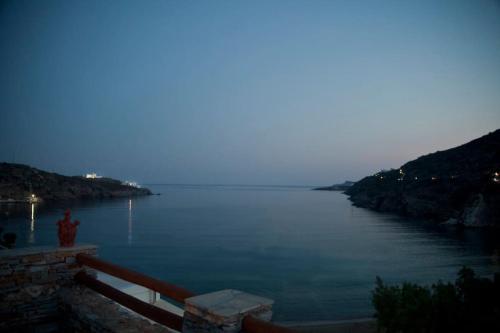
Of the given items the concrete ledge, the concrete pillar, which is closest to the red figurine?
the concrete ledge

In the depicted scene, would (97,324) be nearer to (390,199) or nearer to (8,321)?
(8,321)

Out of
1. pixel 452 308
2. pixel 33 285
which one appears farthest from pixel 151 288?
pixel 452 308

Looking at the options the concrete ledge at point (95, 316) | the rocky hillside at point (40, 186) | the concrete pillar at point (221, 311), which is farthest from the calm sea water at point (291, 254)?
the rocky hillside at point (40, 186)

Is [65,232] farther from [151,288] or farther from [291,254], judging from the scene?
[291,254]

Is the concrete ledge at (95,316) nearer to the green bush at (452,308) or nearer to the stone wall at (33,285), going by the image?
the stone wall at (33,285)

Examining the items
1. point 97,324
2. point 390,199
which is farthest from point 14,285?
point 390,199

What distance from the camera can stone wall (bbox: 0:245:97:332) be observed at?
5855 mm

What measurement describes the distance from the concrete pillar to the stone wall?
12.9 ft

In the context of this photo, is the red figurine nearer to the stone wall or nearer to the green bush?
the stone wall

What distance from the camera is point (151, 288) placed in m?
4.57

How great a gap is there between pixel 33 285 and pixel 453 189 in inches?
3557

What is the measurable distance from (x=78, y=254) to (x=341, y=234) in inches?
2083

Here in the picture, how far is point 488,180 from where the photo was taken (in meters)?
69.8

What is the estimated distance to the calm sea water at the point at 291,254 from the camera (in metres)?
25.1
